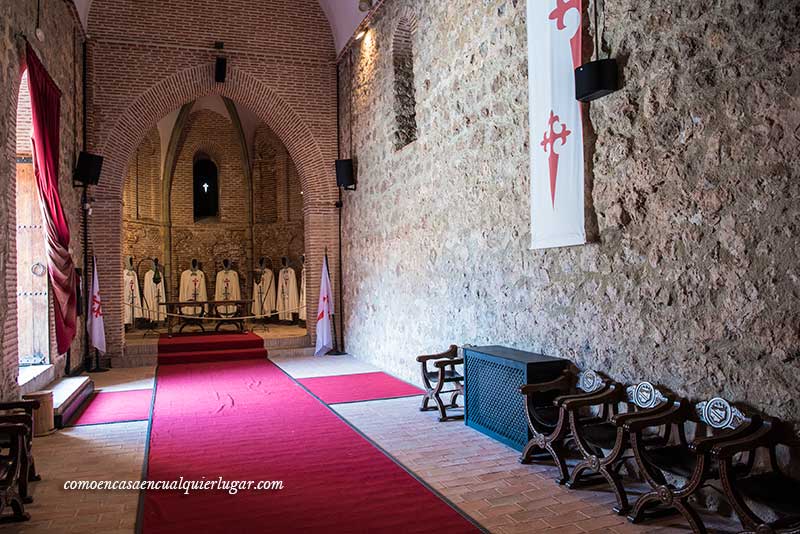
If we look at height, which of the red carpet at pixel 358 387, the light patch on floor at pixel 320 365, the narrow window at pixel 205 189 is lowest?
the light patch on floor at pixel 320 365

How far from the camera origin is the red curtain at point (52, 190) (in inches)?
263

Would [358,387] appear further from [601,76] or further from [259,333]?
[259,333]

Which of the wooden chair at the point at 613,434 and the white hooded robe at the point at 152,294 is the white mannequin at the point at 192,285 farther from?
the wooden chair at the point at 613,434

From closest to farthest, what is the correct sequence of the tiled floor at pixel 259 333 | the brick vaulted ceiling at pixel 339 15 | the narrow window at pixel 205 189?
the brick vaulted ceiling at pixel 339 15 → the tiled floor at pixel 259 333 → the narrow window at pixel 205 189

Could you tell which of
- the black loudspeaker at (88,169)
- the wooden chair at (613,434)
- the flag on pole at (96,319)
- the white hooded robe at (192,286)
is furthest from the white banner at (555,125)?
the white hooded robe at (192,286)

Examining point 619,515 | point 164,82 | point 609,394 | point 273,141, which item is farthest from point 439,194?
point 273,141

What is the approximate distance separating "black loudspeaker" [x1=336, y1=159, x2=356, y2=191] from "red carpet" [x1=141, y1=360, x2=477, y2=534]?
443 centimetres

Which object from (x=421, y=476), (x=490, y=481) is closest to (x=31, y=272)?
(x=421, y=476)

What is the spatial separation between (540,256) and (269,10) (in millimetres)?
8268

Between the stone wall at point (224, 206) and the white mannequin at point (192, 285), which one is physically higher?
the stone wall at point (224, 206)

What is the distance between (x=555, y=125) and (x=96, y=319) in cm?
774

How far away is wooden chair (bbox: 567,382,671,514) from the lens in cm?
352

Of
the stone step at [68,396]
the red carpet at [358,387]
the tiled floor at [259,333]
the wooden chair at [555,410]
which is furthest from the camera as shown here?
the tiled floor at [259,333]

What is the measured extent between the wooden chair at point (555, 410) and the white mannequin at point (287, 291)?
1097 centimetres
